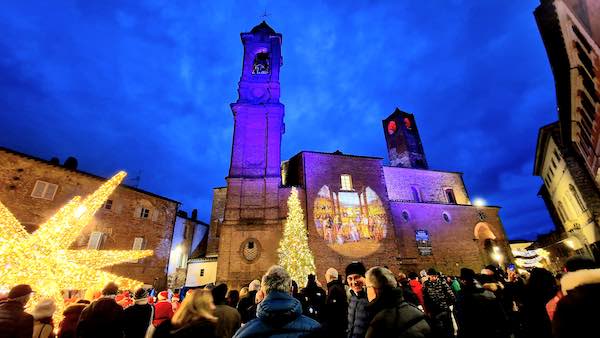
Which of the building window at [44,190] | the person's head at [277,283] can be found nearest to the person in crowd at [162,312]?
the person's head at [277,283]

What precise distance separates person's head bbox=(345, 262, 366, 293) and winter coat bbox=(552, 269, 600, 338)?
2085 mm

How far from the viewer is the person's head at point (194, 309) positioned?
2.42 meters

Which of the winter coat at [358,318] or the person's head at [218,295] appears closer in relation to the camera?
the winter coat at [358,318]

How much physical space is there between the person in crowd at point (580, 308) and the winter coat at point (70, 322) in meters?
5.97

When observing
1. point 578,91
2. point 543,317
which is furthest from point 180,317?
point 578,91

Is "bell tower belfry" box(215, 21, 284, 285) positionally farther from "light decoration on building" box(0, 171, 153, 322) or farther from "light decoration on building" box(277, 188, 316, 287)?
"light decoration on building" box(0, 171, 153, 322)

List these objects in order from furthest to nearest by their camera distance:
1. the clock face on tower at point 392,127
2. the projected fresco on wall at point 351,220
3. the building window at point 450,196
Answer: the clock face on tower at point 392,127
the building window at point 450,196
the projected fresco on wall at point 351,220

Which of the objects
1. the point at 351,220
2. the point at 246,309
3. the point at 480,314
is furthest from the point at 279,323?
the point at 351,220

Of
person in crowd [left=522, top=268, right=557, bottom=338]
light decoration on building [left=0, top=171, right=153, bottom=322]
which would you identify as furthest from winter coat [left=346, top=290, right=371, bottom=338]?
light decoration on building [left=0, top=171, right=153, bottom=322]

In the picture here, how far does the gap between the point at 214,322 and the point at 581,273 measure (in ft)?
10.4

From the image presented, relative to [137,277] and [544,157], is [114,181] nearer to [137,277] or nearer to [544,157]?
[137,277]

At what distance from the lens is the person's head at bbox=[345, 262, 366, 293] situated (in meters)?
3.81

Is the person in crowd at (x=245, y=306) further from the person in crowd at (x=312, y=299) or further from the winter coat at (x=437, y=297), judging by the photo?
the winter coat at (x=437, y=297)

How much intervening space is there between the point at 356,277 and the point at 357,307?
2.01ft
